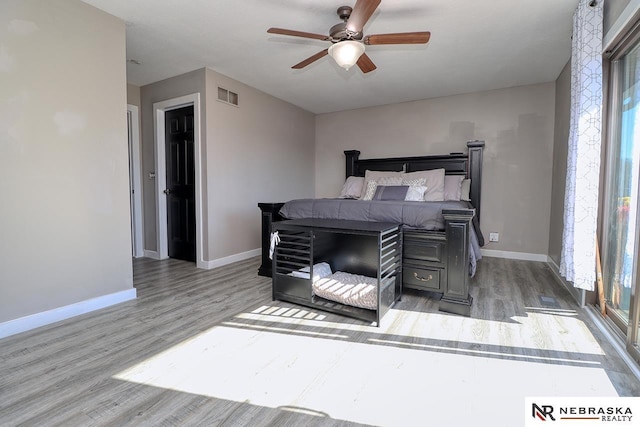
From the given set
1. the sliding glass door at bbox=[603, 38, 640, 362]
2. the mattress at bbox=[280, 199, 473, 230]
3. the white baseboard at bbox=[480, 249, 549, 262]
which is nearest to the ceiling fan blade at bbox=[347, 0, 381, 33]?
the mattress at bbox=[280, 199, 473, 230]

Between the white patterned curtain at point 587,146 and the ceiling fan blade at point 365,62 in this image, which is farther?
the ceiling fan blade at point 365,62

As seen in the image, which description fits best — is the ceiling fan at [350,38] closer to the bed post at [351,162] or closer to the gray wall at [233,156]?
the gray wall at [233,156]

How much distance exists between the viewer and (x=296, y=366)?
5.49 feet

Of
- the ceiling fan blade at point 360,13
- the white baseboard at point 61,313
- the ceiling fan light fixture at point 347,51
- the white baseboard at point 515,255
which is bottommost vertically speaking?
the white baseboard at point 61,313

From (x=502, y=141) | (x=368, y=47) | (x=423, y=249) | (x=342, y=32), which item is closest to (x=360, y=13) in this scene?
(x=342, y=32)

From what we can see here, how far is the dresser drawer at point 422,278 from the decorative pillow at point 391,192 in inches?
54.8

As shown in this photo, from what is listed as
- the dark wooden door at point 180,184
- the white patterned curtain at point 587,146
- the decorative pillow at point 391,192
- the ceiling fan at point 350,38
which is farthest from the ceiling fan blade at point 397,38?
the dark wooden door at point 180,184

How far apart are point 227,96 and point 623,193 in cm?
402

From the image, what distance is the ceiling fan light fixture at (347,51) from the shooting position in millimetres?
2285

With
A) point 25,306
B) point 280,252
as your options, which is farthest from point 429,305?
point 25,306

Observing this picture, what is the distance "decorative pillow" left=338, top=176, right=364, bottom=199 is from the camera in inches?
184

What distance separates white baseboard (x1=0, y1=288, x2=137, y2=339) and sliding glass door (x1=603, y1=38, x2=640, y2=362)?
3656 millimetres

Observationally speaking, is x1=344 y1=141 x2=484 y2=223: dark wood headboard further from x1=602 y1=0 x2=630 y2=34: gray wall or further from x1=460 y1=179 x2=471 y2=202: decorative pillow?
x1=602 y1=0 x2=630 y2=34: gray wall

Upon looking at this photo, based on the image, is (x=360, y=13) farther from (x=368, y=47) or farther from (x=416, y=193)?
(x=416, y=193)
